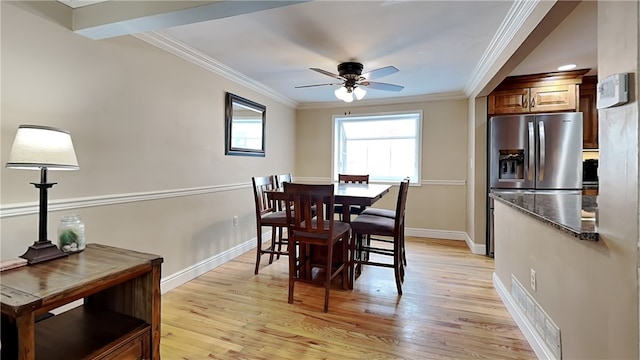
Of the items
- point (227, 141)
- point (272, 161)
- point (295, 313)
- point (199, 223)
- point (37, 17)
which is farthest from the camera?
point (272, 161)

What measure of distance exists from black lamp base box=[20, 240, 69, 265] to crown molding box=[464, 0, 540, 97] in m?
3.05

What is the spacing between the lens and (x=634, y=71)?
40.7 inches

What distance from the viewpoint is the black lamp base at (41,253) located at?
1.46m

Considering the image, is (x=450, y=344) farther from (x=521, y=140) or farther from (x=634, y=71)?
(x=521, y=140)

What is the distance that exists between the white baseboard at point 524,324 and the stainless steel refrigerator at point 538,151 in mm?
1510

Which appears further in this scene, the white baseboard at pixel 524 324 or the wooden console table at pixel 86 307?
the white baseboard at pixel 524 324

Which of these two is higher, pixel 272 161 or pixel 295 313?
pixel 272 161

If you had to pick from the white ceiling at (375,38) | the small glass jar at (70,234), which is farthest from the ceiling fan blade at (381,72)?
the small glass jar at (70,234)

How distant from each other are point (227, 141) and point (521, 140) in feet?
11.3

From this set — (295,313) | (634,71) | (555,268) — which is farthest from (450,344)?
(634,71)

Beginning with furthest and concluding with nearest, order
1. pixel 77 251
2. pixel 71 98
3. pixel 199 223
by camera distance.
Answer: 1. pixel 199 223
2. pixel 71 98
3. pixel 77 251

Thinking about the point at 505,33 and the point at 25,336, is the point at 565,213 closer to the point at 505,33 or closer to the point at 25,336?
the point at 505,33

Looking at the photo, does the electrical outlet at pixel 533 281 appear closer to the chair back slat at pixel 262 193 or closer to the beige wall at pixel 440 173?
the chair back slat at pixel 262 193

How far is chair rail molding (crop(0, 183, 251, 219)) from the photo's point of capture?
5.68 feet
